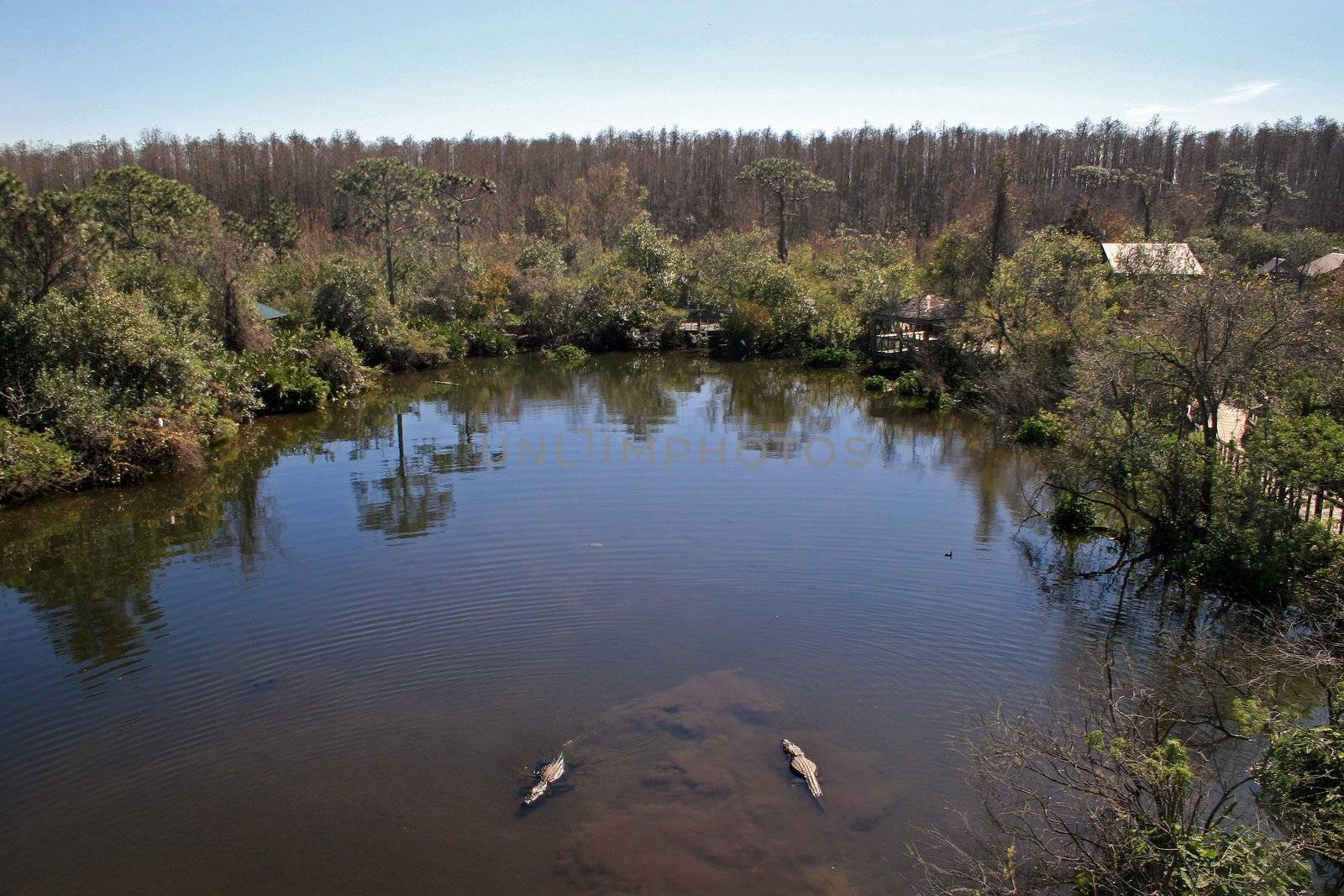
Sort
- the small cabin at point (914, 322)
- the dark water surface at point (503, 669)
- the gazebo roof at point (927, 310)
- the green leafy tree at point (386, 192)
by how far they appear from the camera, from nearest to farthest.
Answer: the dark water surface at point (503, 669) < the gazebo roof at point (927, 310) < the small cabin at point (914, 322) < the green leafy tree at point (386, 192)

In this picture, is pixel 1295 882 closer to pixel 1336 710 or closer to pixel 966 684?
pixel 1336 710

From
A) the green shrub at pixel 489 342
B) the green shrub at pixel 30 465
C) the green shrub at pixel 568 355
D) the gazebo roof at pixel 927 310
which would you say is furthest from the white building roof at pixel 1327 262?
the green shrub at pixel 30 465

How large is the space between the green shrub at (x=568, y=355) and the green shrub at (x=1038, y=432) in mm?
17969

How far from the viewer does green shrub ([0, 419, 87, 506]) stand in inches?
653

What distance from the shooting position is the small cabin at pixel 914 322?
28.5 meters

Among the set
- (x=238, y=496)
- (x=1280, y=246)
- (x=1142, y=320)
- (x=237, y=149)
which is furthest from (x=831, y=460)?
(x=237, y=149)

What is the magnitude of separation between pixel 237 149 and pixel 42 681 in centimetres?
6664

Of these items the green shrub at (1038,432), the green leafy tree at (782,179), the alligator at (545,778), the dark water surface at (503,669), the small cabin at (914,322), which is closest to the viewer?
the dark water surface at (503,669)

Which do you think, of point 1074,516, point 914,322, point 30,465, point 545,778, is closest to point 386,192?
point 30,465

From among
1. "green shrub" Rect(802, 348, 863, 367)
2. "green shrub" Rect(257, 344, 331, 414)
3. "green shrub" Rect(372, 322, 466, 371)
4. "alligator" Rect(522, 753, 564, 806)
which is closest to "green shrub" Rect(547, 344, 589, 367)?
"green shrub" Rect(372, 322, 466, 371)

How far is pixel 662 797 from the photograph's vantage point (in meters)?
8.66

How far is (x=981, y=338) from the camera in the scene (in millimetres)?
25609

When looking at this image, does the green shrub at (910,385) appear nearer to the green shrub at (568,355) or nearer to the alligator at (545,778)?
the green shrub at (568,355)

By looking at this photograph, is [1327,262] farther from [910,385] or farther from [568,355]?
[568,355]
